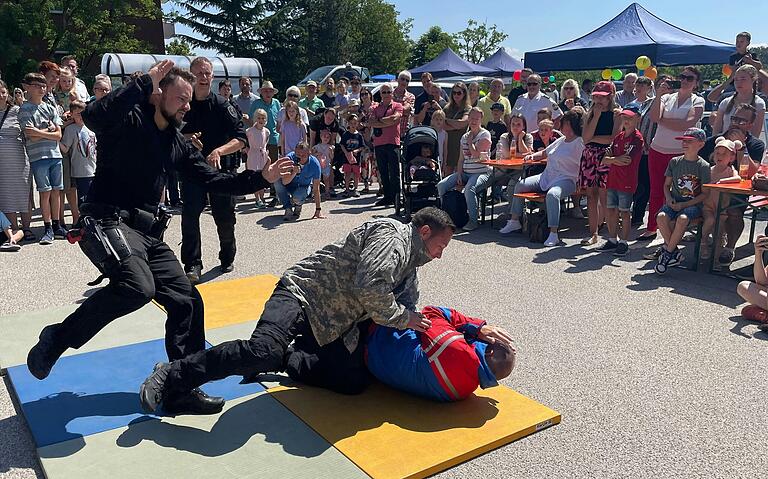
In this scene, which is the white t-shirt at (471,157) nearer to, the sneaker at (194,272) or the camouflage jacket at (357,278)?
the sneaker at (194,272)

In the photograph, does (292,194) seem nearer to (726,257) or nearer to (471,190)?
(471,190)

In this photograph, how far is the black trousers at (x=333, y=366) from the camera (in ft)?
13.0

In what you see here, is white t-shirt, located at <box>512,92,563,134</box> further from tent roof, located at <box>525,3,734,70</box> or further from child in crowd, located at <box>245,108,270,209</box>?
tent roof, located at <box>525,3,734,70</box>

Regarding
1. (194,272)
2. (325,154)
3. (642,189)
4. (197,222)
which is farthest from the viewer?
(325,154)

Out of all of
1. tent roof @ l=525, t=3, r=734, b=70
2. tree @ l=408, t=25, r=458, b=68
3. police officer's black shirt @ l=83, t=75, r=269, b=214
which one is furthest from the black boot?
tree @ l=408, t=25, r=458, b=68

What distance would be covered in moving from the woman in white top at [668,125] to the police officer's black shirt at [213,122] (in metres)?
5.06

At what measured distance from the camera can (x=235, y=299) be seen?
5934 mm

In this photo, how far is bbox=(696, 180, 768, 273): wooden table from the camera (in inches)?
253

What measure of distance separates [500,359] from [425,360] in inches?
17.2

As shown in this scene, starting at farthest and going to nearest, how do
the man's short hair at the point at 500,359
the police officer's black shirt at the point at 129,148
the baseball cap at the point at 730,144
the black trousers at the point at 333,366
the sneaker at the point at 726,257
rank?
1. the sneaker at the point at 726,257
2. the baseball cap at the point at 730,144
3. the black trousers at the point at 333,366
4. the man's short hair at the point at 500,359
5. the police officer's black shirt at the point at 129,148

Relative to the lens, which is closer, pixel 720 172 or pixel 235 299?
pixel 235 299

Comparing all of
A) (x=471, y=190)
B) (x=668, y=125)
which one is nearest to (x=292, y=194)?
(x=471, y=190)

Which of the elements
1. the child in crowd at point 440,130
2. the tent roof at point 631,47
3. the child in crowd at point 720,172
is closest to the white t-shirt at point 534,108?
the child in crowd at point 440,130

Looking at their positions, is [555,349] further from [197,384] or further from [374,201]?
[374,201]
